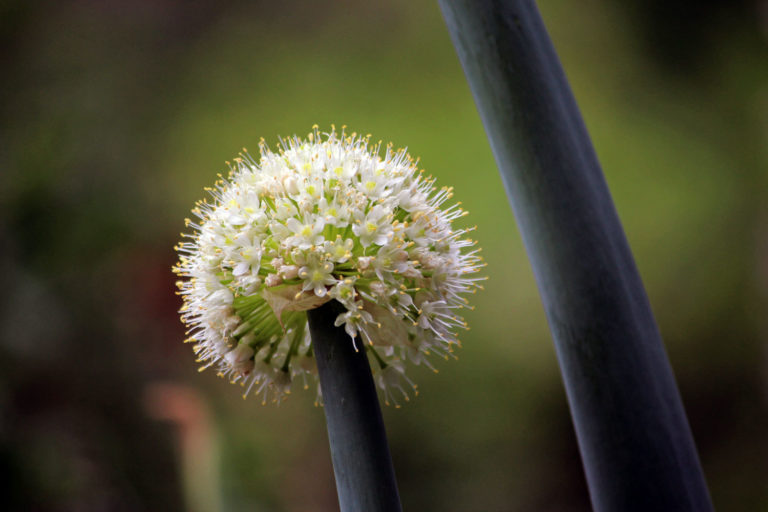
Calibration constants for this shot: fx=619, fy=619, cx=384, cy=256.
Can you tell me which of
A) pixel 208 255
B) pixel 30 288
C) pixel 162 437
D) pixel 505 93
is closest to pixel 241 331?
pixel 208 255

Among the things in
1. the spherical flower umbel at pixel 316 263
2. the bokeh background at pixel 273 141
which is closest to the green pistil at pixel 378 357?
the spherical flower umbel at pixel 316 263

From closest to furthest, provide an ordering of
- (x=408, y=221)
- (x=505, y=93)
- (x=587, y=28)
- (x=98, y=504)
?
(x=505, y=93), (x=408, y=221), (x=98, y=504), (x=587, y=28)

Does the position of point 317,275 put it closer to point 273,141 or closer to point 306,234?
point 306,234

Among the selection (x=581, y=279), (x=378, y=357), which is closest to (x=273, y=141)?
(x=378, y=357)

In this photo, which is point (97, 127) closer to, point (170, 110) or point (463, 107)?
point (170, 110)

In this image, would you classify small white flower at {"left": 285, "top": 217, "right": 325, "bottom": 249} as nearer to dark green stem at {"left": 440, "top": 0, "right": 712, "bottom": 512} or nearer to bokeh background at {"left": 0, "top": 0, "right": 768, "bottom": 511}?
dark green stem at {"left": 440, "top": 0, "right": 712, "bottom": 512}
